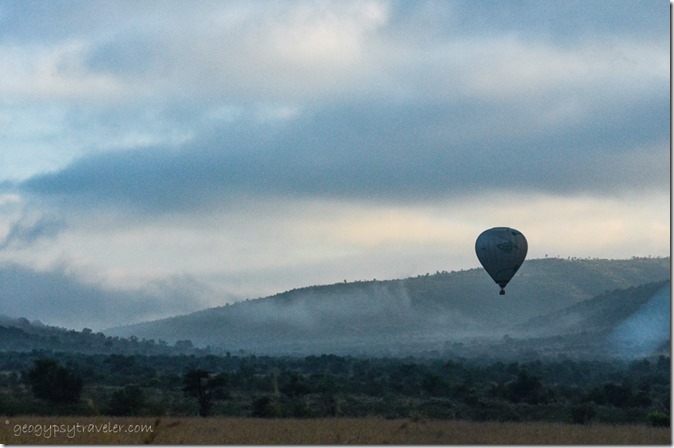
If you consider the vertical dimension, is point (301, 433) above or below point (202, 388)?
below

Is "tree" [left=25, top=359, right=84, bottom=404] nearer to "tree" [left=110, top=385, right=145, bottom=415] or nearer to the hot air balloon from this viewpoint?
"tree" [left=110, top=385, right=145, bottom=415]

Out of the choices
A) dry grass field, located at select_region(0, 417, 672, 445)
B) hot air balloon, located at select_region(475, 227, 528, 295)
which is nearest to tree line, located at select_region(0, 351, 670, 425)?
hot air balloon, located at select_region(475, 227, 528, 295)

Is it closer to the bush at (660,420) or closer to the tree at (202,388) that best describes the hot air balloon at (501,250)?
the tree at (202,388)

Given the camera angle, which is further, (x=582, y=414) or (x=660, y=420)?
(x=582, y=414)

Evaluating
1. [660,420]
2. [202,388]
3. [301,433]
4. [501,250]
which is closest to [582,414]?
[660,420]

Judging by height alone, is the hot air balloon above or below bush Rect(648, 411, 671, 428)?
above

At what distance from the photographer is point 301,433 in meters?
38.4

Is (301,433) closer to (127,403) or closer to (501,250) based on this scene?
(127,403)

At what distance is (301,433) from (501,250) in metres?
45.1

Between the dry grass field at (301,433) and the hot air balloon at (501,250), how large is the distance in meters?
37.8

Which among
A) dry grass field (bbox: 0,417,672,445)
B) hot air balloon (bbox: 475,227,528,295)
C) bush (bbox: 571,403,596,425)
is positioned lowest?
bush (bbox: 571,403,596,425)

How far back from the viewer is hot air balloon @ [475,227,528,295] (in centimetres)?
8125

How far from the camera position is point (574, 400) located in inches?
2763

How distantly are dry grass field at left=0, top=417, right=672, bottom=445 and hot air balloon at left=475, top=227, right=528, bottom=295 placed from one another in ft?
124
